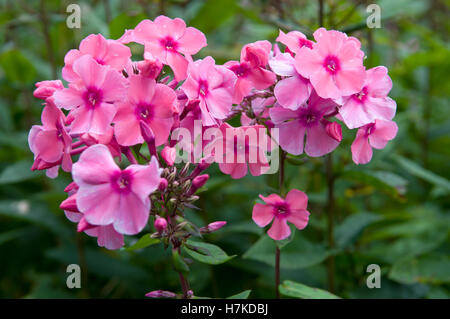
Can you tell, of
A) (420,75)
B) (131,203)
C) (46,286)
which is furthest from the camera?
(420,75)

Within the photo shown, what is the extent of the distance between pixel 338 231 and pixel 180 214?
3.18 ft

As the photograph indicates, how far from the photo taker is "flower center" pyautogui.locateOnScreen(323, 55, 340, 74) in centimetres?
98

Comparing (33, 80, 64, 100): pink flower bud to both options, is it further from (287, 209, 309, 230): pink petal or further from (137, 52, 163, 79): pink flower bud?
(287, 209, 309, 230): pink petal

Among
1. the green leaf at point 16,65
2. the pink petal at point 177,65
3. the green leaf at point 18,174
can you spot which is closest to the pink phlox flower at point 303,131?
the pink petal at point 177,65

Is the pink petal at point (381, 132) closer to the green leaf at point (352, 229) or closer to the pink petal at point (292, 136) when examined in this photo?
the pink petal at point (292, 136)

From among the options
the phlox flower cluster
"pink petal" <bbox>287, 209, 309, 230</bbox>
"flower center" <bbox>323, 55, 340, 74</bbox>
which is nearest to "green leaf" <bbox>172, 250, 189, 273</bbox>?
the phlox flower cluster

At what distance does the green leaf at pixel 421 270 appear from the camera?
169 cm

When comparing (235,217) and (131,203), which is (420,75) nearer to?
(235,217)

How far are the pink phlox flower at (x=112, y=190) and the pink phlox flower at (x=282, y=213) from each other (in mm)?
300

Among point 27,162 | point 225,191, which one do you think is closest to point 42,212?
point 27,162

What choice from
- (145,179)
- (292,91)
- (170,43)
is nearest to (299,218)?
(292,91)

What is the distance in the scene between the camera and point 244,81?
1.05m

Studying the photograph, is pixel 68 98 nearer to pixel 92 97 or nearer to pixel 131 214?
pixel 92 97
